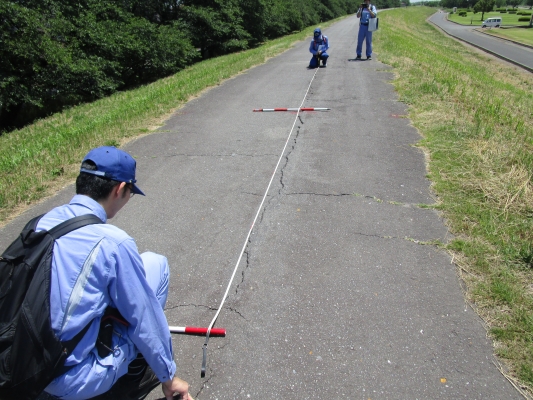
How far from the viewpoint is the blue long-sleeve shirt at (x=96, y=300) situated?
1.77 metres

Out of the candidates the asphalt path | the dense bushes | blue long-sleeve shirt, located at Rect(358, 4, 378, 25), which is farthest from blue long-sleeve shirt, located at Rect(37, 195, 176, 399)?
blue long-sleeve shirt, located at Rect(358, 4, 378, 25)

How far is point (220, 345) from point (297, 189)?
263 cm

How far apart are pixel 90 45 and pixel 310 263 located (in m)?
13.1

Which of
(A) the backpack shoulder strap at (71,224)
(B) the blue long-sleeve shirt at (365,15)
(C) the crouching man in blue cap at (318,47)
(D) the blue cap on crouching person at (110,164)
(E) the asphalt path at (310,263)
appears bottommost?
(E) the asphalt path at (310,263)

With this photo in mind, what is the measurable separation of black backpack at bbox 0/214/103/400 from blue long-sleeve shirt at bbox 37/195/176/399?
40mm

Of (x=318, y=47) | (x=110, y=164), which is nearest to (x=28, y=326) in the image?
(x=110, y=164)

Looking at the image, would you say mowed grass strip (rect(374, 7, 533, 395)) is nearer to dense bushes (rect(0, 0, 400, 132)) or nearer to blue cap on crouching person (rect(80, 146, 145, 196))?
blue cap on crouching person (rect(80, 146, 145, 196))

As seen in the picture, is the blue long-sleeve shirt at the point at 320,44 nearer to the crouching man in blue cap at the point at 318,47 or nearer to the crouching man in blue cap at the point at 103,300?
the crouching man in blue cap at the point at 318,47

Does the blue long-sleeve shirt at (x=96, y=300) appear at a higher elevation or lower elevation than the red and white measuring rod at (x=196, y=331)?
higher

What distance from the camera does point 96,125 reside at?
25.3 feet

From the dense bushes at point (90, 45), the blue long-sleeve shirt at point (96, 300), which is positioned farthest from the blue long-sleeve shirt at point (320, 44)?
the blue long-sleeve shirt at point (96, 300)

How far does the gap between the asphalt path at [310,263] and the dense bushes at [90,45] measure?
260 inches

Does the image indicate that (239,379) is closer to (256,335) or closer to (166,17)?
(256,335)

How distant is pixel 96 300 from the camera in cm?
183
